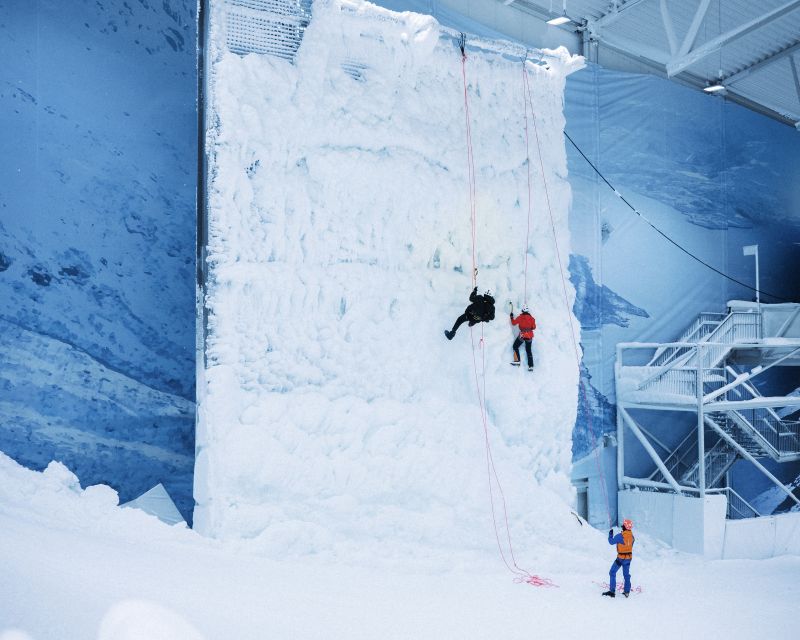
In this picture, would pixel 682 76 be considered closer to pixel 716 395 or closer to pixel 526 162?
pixel 526 162

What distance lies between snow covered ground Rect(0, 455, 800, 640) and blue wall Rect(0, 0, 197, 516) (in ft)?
2.03

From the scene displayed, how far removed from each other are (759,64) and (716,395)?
24.1 ft

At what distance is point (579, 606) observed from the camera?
792 centimetres

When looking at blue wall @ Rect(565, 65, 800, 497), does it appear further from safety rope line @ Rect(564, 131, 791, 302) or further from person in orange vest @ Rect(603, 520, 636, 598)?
person in orange vest @ Rect(603, 520, 636, 598)

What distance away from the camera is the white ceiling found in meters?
11.9

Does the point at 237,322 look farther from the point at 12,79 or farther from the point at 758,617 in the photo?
the point at 758,617

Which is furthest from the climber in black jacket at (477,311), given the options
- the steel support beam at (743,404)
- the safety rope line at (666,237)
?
the steel support beam at (743,404)

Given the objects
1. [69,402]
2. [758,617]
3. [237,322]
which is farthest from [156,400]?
[758,617]

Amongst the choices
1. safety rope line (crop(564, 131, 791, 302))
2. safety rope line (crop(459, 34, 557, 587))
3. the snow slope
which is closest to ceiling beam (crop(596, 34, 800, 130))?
safety rope line (crop(564, 131, 791, 302))

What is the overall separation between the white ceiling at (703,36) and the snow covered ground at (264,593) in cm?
881

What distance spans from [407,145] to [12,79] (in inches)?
185

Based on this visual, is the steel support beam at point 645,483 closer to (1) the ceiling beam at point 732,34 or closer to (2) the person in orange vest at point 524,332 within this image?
(2) the person in orange vest at point 524,332

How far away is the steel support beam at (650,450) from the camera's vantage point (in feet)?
37.2

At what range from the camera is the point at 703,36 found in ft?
44.0
